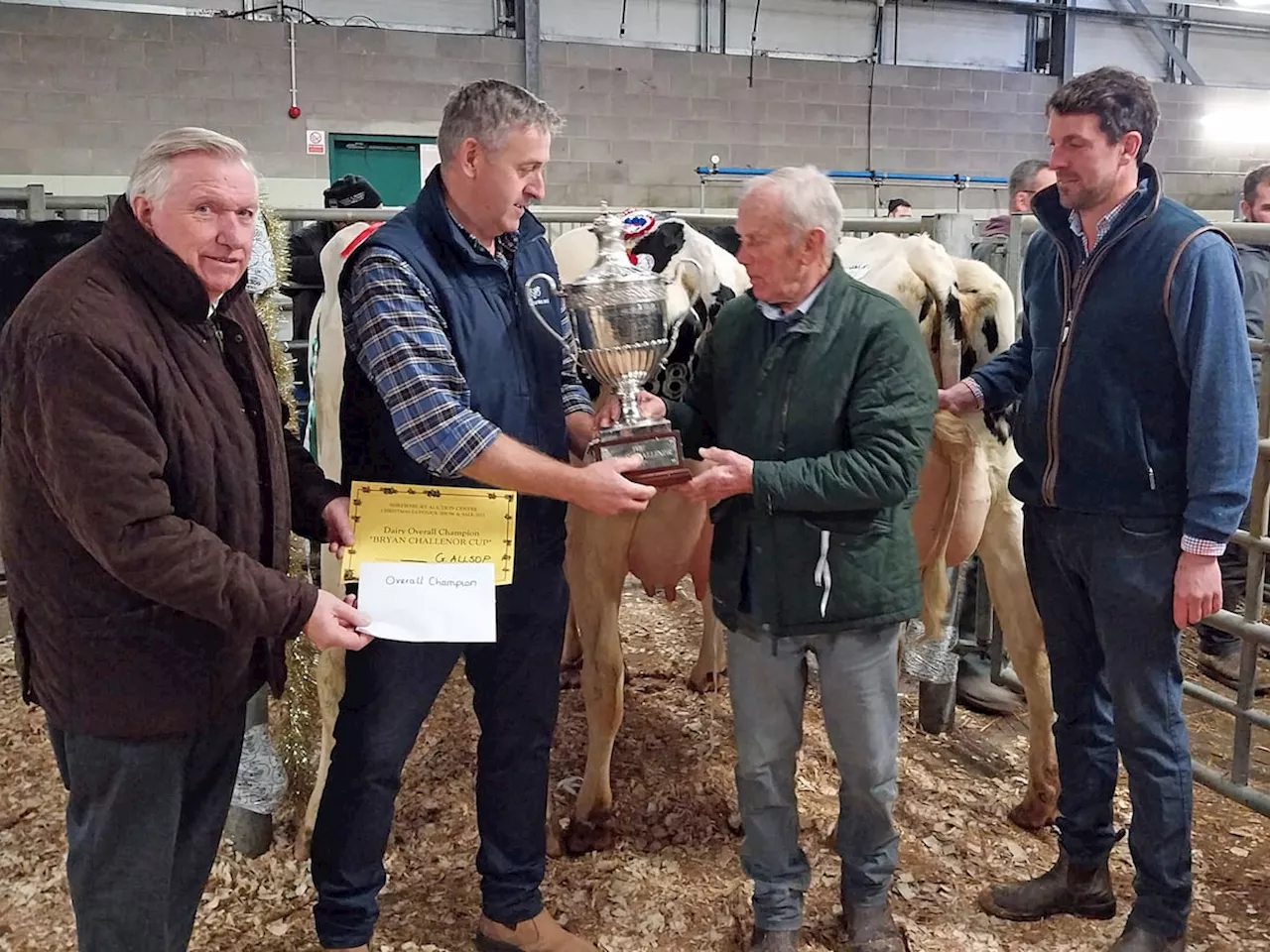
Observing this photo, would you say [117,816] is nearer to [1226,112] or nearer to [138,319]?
[138,319]

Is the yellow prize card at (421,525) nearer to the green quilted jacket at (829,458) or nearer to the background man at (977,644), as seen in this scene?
the green quilted jacket at (829,458)

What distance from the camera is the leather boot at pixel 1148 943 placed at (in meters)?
2.31

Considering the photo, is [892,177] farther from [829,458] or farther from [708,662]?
[829,458]

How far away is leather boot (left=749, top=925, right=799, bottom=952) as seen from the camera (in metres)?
2.34

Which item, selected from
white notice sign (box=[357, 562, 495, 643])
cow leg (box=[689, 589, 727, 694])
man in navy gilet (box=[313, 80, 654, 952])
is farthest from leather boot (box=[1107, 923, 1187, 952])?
cow leg (box=[689, 589, 727, 694])

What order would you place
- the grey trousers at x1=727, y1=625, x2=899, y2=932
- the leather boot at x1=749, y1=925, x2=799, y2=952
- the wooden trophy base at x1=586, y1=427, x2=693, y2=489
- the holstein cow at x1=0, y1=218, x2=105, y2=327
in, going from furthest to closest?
1. the holstein cow at x1=0, y1=218, x2=105, y2=327
2. the leather boot at x1=749, y1=925, x2=799, y2=952
3. the grey trousers at x1=727, y1=625, x2=899, y2=932
4. the wooden trophy base at x1=586, y1=427, x2=693, y2=489

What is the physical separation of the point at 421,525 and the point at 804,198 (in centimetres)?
98

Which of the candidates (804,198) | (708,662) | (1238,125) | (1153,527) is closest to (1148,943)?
(1153,527)

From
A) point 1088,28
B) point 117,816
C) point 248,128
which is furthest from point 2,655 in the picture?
point 1088,28

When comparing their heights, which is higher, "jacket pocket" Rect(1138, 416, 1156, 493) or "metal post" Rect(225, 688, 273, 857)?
"jacket pocket" Rect(1138, 416, 1156, 493)

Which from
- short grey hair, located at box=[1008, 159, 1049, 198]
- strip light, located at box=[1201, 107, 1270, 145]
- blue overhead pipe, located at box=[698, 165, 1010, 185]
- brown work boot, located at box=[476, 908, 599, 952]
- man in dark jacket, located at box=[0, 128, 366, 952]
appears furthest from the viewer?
strip light, located at box=[1201, 107, 1270, 145]

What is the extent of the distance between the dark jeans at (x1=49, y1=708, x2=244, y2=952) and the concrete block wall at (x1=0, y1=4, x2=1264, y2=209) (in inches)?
321

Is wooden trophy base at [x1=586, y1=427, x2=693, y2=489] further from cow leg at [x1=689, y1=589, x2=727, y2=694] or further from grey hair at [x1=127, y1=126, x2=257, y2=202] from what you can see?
cow leg at [x1=689, y1=589, x2=727, y2=694]

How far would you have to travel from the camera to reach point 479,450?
1918 mm
